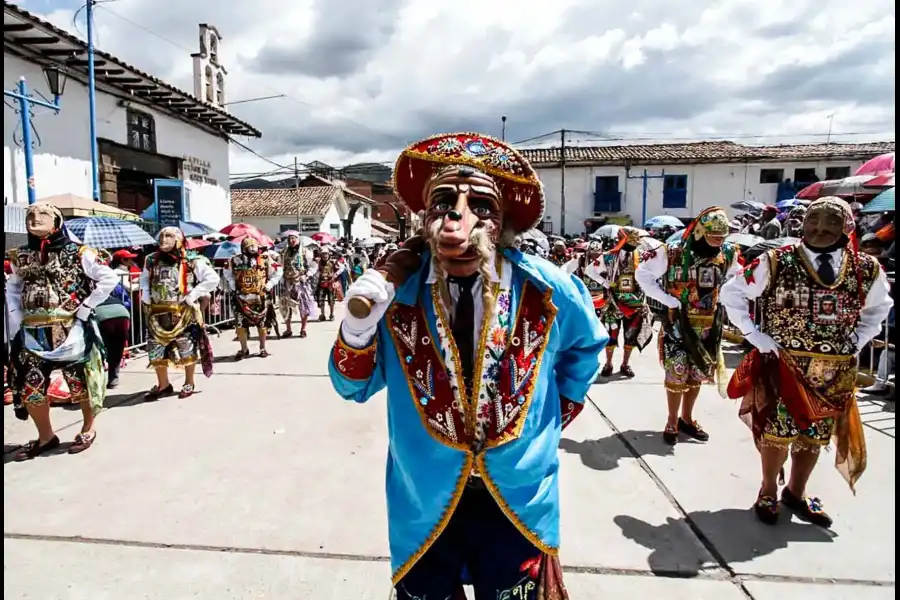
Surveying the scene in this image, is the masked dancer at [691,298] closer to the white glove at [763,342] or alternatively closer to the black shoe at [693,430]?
the black shoe at [693,430]

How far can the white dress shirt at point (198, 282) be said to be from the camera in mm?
5520

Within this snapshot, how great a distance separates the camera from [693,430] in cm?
450

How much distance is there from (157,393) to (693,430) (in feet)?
16.4

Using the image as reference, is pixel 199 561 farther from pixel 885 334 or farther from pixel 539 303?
pixel 885 334

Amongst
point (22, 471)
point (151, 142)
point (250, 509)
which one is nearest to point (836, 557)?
point (250, 509)

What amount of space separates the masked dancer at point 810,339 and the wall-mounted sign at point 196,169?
15889 millimetres

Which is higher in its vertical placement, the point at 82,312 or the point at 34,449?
the point at 82,312

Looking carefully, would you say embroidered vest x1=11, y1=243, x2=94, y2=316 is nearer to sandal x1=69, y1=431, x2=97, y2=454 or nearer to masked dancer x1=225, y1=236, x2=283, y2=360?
sandal x1=69, y1=431, x2=97, y2=454

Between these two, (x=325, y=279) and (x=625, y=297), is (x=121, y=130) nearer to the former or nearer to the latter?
(x=325, y=279)

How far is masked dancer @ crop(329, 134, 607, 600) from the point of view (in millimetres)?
1722

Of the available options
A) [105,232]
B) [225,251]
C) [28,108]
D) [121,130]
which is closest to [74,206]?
[225,251]

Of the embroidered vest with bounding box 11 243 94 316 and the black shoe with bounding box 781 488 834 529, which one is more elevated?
the embroidered vest with bounding box 11 243 94 316

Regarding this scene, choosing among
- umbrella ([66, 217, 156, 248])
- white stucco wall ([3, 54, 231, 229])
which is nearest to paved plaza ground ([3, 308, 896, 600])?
umbrella ([66, 217, 156, 248])

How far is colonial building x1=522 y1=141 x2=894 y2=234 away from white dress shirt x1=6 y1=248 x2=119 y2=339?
26520 millimetres
